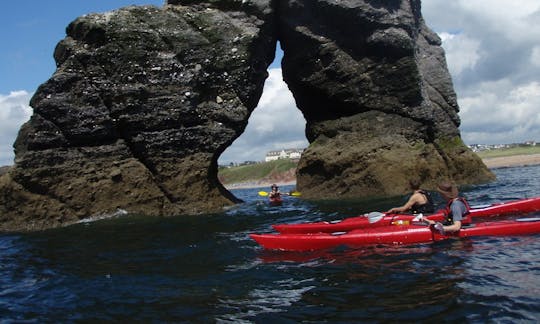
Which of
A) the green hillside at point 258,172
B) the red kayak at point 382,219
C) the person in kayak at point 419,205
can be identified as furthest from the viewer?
the green hillside at point 258,172

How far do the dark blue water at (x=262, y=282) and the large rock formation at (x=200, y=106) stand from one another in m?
4.91

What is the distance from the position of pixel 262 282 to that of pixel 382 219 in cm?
467

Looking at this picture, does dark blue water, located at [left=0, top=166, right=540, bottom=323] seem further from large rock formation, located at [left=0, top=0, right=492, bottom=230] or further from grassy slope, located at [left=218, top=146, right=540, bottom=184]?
grassy slope, located at [left=218, top=146, right=540, bottom=184]

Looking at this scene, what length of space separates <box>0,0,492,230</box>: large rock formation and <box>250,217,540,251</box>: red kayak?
864 centimetres

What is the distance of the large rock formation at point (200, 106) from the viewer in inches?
682

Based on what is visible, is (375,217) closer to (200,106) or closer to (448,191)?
(448,191)

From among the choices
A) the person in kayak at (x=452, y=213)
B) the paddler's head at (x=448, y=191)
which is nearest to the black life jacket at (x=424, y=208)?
the person in kayak at (x=452, y=213)

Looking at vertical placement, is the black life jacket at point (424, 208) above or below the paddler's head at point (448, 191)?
below

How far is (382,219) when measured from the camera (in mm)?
11750

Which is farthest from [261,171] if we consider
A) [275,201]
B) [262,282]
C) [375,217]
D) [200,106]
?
[262,282]

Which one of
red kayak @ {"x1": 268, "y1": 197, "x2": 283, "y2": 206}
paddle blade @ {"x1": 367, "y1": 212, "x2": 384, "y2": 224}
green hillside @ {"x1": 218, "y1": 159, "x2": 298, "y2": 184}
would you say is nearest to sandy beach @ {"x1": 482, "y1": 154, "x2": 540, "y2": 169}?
green hillside @ {"x1": 218, "y1": 159, "x2": 298, "y2": 184}

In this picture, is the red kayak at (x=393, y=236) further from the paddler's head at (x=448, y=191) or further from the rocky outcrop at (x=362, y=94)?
the rocky outcrop at (x=362, y=94)

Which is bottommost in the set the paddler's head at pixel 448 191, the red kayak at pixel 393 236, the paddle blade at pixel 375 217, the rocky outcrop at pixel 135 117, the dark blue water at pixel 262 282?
the dark blue water at pixel 262 282

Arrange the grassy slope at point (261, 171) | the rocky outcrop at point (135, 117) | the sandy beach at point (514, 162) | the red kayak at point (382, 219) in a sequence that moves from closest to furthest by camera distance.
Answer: the red kayak at point (382, 219)
the rocky outcrop at point (135, 117)
the sandy beach at point (514, 162)
the grassy slope at point (261, 171)
